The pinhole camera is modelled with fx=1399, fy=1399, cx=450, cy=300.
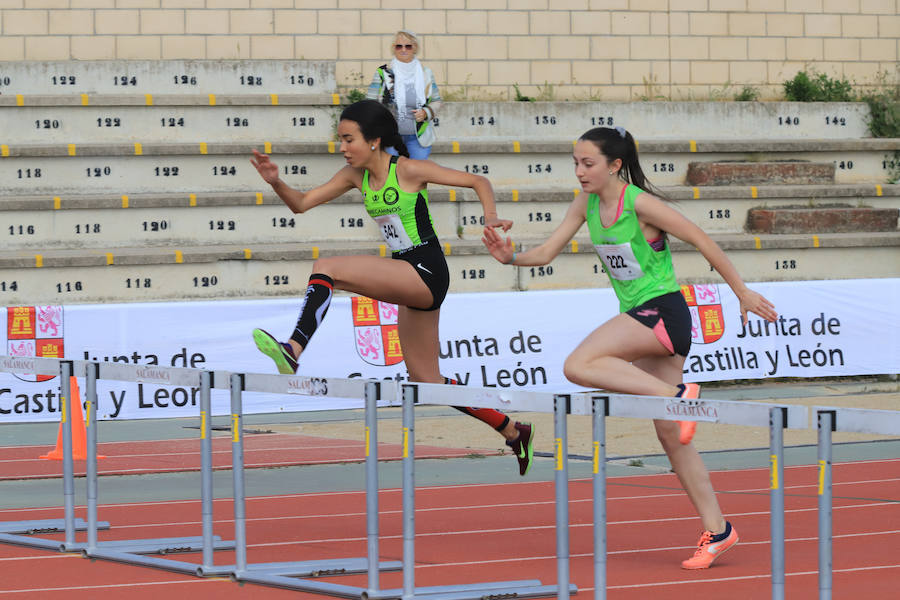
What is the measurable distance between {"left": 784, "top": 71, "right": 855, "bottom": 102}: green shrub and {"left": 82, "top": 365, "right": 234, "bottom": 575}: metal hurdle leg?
13.8 metres

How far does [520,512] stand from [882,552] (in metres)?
2.14

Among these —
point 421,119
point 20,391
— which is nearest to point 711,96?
point 421,119

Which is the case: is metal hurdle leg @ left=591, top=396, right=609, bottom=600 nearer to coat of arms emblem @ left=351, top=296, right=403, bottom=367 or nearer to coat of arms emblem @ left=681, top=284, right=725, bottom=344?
coat of arms emblem @ left=351, top=296, right=403, bottom=367

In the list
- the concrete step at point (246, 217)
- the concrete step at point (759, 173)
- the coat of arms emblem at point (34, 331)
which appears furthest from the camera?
the concrete step at point (759, 173)

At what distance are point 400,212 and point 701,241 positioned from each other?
5.30 ft

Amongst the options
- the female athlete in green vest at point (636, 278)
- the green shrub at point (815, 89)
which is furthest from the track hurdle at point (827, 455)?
the green shrub at point (815, 89)

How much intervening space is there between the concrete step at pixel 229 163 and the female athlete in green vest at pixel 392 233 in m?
9.00

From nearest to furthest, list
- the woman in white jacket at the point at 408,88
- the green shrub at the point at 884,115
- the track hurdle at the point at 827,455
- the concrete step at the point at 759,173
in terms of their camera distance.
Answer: the track hurdle at the point at 827,455, the woman in white jacket at the point at 408,88, the concrete step at the point at 759,173, the green shrub at the point at 884,115

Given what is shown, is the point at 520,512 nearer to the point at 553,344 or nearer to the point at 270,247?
the point at 553,344

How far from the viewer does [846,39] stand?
19391mm

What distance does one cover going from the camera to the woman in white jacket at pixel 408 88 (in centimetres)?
1405

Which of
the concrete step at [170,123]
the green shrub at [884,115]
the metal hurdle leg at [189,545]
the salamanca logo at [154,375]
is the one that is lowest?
the metal hurdle leg at [189,545]

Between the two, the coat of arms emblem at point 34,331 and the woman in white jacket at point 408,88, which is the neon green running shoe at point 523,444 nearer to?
the coat of arms emblem at point 34,331

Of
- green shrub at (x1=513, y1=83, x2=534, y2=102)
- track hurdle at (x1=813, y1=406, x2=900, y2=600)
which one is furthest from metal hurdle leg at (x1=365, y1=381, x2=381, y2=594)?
green shrub at (x1=513, y1=83, x2=534, y2=102)
